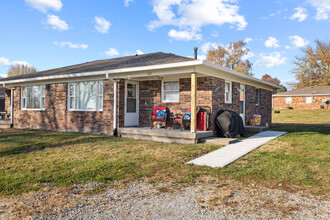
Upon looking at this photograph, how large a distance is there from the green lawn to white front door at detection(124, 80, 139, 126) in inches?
104

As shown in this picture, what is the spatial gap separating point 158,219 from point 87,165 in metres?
2.98

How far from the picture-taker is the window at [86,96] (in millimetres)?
10609

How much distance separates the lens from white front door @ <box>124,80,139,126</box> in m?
10.3

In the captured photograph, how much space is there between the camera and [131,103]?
34.5 ft

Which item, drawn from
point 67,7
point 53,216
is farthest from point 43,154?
point 67,7

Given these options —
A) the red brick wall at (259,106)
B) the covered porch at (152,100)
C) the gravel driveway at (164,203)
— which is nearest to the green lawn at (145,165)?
the gravel driveway at (164,203)

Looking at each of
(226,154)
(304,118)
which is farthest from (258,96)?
(304,118)

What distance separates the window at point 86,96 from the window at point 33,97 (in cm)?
209

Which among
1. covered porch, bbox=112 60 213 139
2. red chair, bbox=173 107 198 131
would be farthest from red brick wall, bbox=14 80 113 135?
red chair, bbox=173 107 198 131

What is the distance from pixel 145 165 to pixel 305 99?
104ft

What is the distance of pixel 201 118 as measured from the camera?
9.05 meters

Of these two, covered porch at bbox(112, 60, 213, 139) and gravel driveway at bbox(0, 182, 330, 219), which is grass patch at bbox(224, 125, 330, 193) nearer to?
gravel driveway at bbox(0, 182, 330, 219)

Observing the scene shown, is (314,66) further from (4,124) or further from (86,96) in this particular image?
(4,124)

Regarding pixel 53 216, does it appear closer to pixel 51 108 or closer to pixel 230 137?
pixel 230 137
